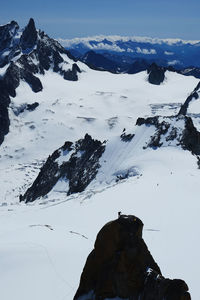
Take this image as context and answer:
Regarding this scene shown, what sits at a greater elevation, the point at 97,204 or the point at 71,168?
the point at 97,204

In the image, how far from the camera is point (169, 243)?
24.0 m

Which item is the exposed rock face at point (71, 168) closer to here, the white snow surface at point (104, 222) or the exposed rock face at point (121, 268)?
the white snow surface at point (104, 222)

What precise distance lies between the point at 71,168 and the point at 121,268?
69568 millimetres

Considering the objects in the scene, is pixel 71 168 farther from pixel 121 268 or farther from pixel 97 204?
pixel 121 268

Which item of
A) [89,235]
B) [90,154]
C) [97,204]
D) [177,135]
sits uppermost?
[177,135]

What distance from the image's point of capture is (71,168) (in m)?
81.7

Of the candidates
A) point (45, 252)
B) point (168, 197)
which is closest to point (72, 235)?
point (45, 252)

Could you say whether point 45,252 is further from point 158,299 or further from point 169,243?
point 158,299

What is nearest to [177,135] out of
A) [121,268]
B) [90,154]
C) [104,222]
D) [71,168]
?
[90,154]

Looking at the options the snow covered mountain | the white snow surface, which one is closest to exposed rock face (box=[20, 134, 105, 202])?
the snow covered mountain

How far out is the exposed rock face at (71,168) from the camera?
71312 millimetres

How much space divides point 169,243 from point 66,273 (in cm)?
825

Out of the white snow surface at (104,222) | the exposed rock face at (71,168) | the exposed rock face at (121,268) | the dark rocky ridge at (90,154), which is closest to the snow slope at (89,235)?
the white snow surface at (104,222)

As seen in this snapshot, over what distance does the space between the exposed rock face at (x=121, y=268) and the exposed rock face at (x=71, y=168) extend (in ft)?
177
